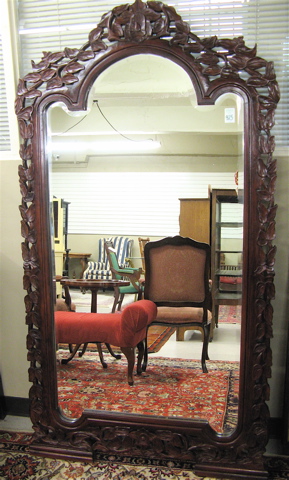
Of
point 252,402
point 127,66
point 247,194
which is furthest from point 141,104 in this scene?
point 252,402

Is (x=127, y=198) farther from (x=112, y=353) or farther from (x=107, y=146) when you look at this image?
(x=112, y=353)

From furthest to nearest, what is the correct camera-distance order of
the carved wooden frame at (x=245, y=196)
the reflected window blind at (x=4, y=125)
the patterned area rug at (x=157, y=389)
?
the reflected window blind at (x=4, y=125), the patterned area rug at (x=157, y=389), the carved wooden frame at (x=245, y=196)

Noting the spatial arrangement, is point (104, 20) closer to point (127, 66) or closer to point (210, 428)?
point (127, 66)

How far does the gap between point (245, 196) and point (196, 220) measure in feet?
0.95

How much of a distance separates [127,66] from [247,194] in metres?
0.80

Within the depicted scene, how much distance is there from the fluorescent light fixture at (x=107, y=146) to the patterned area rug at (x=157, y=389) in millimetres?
989

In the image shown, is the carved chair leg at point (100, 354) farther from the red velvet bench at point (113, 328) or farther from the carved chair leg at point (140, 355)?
the carved chair leg at point (140, 355)

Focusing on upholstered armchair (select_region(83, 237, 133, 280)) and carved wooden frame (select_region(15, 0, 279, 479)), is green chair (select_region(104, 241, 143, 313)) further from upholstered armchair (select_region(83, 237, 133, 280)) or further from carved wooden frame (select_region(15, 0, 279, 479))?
carved wooden frame (select_region(15, 0, 279, 479))

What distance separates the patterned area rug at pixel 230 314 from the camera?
A: 2010 mm

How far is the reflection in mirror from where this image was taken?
6.67ft

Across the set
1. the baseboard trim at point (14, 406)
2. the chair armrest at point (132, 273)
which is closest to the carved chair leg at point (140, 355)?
the chair armrest at point (132, 273)

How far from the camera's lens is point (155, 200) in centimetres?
220

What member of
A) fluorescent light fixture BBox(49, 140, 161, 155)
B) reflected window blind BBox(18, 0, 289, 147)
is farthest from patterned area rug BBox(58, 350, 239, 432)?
reflected window blind BBox(18, 0, 289, 147)

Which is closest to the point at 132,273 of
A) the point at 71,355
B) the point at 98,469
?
the point at 71,355
